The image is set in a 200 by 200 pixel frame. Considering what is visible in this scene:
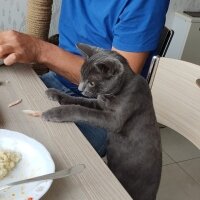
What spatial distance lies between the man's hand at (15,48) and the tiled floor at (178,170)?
2.91 feet

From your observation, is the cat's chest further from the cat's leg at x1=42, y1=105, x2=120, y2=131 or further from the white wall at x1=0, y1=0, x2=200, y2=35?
Answer: the white wall at x1=0, y1=0, x2=200, y2=35

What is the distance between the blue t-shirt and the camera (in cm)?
82

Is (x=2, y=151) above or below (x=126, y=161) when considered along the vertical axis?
above

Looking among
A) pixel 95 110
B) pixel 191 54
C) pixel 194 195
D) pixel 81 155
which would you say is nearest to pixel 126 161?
pixel 95 110

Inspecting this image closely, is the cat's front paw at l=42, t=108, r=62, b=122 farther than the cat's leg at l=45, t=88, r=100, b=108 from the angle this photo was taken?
No

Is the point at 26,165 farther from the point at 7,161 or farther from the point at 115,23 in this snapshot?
the point at 115,23

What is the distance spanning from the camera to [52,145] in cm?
54

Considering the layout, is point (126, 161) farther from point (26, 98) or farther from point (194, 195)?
point (194, 195)

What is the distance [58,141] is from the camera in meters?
0.55

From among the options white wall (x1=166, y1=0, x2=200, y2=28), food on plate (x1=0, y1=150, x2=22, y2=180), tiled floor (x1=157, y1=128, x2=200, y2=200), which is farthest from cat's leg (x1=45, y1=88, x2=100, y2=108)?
white wall (x1=166, y1=0, x2=200, y2=28)

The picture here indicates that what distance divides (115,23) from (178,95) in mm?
262

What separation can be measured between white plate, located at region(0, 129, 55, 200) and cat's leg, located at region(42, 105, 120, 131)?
93 millimetres

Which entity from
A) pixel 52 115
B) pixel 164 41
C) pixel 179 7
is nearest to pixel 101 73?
pixel 52 115

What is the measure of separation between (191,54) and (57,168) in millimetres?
1820
